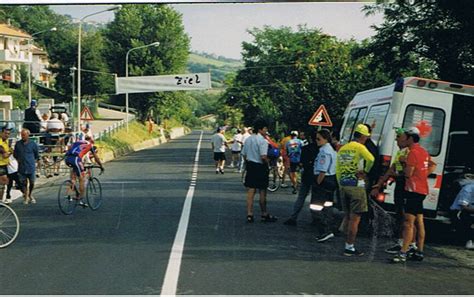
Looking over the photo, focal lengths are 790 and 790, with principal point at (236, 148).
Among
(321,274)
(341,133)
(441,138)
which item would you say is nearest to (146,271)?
(321,274)

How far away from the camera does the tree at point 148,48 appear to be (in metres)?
8.54

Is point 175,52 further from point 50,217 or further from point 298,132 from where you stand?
point 298,132

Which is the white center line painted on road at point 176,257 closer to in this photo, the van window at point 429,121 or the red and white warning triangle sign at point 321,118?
the van window at point 429,121

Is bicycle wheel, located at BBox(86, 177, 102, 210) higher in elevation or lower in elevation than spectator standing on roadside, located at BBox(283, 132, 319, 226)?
lower

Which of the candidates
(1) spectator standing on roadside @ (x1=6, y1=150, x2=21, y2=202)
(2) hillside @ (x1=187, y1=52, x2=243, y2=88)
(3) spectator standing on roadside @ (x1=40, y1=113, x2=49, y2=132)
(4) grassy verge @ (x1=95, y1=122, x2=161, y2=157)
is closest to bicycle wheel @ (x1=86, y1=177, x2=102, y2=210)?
(4) grassy verge @ (x1=95, y1=122, x2=161, y2=157)

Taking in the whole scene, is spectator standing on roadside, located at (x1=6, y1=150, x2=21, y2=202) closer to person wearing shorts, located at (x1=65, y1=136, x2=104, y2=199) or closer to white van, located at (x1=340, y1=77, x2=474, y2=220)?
person wearing shorts, located at (x1=65, y1=136, x2=104, y2=199)

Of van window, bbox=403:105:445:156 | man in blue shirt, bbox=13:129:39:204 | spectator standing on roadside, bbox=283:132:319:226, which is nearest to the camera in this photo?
van window, bbox=403:105:445:156

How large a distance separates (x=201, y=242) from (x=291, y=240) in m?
1.24

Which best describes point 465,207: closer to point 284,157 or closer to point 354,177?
point 354,177

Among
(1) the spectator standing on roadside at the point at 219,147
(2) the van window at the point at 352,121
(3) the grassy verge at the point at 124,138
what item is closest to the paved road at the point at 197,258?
(3) the grassy verge at the point at 124,138

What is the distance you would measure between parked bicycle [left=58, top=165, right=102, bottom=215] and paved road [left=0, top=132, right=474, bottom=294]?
0.15 metres

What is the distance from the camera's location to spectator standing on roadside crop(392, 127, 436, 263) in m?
8.95

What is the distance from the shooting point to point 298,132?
19.4 m

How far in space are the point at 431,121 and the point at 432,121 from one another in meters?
0.02
